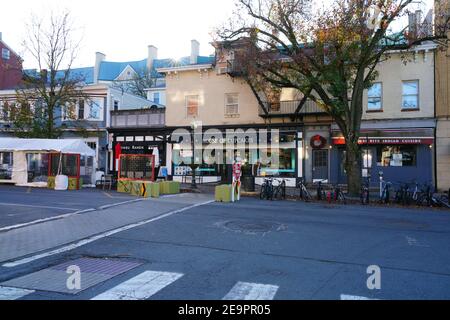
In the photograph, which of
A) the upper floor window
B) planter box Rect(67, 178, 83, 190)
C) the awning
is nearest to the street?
planter box Rect(67, 178, 83, 190)

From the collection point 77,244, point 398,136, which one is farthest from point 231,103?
point 77,244

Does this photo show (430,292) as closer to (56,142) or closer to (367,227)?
(367,227)

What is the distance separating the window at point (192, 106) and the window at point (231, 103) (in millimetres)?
2347

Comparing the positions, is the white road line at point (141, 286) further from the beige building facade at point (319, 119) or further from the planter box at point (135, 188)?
the beige building facade at point (319, 119)

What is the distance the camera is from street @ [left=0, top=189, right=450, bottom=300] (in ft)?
17.1

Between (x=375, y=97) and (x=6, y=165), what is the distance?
76.7 feet

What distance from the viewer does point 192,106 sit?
28328 mm

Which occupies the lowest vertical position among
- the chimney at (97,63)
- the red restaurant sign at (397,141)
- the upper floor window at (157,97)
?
the red restaurant sign at (397,141)

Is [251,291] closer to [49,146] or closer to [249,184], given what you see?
[249,184]

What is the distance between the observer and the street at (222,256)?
17.1 ft

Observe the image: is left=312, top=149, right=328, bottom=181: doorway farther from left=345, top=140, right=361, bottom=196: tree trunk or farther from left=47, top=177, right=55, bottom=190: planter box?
left=47, top=177, right=55, bottom=190: planter box

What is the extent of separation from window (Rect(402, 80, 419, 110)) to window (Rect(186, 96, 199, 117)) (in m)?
13.5

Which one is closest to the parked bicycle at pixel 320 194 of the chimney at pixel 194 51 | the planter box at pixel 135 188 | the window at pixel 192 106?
the planter box at pixel 135 188
